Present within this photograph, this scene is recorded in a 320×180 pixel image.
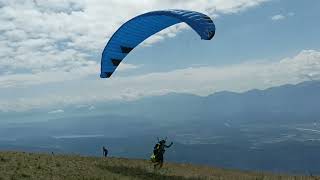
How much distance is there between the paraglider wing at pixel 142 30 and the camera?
906 inches

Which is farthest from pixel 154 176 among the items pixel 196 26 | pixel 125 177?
pixel 196 26

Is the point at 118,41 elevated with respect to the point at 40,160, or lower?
elevated

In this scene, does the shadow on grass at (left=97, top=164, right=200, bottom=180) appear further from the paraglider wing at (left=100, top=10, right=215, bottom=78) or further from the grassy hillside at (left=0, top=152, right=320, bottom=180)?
the paraglider wing at (left=100, top=10, right=215, bottom=78)

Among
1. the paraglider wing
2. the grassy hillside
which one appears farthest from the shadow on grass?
the paraglider wing

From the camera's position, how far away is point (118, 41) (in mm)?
27375

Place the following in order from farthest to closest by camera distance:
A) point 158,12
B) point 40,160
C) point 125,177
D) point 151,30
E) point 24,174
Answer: point 151,30 < point 40,160 < point 158,12 < point 125,177 < point 24,174

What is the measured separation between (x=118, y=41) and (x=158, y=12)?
425 centimetres

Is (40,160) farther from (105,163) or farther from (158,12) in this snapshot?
(158,12)

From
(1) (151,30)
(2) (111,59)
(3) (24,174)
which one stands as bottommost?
(3) (24,174)

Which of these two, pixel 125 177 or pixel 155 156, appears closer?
pixel 125 177

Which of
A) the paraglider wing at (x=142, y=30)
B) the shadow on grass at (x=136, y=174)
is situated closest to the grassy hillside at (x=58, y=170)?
the shadow on grass at (x=136, y=174)

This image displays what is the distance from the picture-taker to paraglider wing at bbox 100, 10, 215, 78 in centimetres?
2302

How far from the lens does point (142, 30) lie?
27.5m

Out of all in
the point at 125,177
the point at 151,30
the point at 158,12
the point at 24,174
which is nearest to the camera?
the point at 24,174
